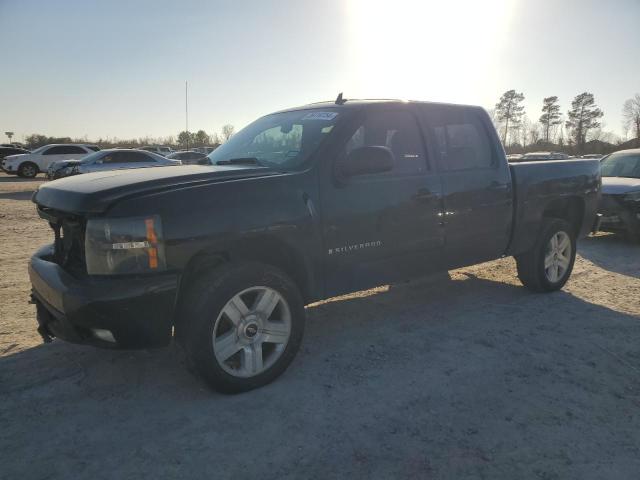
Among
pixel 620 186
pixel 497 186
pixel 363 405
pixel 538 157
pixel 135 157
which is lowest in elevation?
pixel 363 405

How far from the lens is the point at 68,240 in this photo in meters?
3.17

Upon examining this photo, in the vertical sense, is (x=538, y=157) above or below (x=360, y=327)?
above

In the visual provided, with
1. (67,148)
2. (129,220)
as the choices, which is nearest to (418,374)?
(129,220)

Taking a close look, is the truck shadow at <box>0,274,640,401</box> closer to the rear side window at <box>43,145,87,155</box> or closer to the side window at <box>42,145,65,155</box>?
the rear side window at <box>43,145,87,155</box>

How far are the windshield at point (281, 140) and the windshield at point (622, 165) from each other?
26.3ft

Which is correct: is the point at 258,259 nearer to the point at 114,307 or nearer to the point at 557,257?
the point at 114,307

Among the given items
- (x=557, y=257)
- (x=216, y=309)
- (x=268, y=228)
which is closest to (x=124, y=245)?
(x=216, y=309)

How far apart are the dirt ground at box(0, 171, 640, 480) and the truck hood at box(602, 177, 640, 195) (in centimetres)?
463

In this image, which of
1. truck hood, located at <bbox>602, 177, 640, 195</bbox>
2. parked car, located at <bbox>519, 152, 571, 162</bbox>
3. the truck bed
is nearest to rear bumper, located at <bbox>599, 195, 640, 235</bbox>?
truck hood, located at <bbox>602, 177, 640, 195</bbox>

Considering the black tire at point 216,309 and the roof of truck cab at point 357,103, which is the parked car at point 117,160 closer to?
the roof of truck cab at point 357,103

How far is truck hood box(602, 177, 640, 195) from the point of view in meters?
8.55

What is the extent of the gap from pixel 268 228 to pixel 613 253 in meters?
6.85

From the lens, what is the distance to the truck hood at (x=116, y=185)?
280 cm

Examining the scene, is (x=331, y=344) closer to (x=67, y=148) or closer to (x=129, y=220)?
(x=129, y=220)
